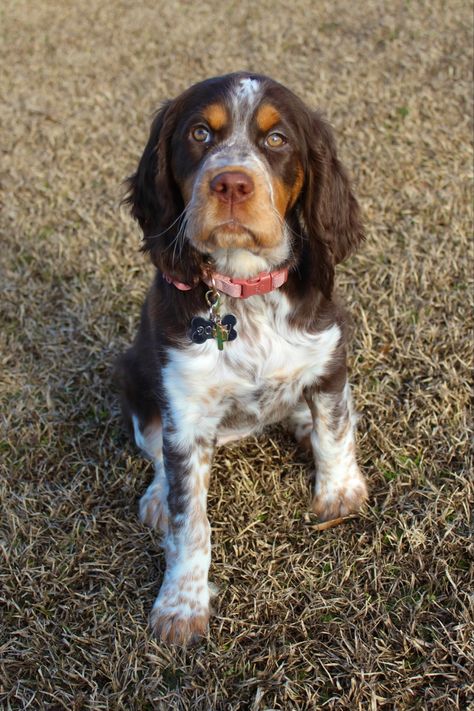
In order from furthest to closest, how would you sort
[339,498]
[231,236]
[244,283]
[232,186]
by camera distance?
1. [339,498]
2. [244,283]
3. [231,236]
4. [232,186]

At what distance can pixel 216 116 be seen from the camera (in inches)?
108

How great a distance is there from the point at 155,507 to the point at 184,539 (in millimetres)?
413

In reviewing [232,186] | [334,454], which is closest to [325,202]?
[232,186]

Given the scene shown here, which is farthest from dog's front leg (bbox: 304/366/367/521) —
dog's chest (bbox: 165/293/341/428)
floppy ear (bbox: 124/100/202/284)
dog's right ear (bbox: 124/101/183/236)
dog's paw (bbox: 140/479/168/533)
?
dog's right ear (bbox: 124/101/183/236)

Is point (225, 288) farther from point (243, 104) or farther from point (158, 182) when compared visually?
point (243, 104)

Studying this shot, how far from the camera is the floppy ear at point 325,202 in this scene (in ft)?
9.61

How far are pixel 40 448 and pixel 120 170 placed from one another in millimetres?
2822

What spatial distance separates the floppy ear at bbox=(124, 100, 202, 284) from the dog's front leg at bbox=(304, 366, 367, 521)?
2.60ft

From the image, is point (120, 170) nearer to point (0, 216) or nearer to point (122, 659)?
point (0, 216)

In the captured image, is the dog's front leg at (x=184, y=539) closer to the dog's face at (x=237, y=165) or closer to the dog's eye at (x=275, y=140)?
the dog's face at (x=237, y=165)

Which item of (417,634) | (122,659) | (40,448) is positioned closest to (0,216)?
(40,448)

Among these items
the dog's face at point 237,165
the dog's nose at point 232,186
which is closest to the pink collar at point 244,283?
the dog's face at point 237,165

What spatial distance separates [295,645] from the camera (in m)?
2.85

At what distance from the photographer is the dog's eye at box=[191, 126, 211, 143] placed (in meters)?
2.78
